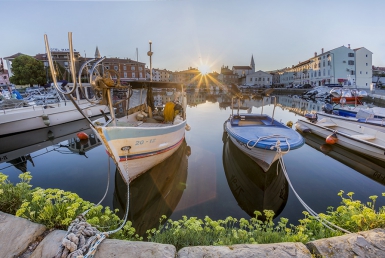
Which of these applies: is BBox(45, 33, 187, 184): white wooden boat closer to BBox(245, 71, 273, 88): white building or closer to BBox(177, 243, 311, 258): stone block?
BBox(177, 243, 311, 258): stone block

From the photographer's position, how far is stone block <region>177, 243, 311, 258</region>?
2.12 metres

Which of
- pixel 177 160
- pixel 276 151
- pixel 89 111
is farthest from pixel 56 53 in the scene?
pixel 276 151

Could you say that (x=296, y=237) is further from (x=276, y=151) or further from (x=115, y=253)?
(x=276, y=151)

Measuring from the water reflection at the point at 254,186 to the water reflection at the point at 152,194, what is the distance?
180 centimetres

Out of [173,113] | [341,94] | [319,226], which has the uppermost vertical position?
[341,94]

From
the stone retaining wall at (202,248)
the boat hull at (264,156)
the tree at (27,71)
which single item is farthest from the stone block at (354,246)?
the tree at (27,71)

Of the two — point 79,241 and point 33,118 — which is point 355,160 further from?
point 33,118

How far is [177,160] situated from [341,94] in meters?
29.6

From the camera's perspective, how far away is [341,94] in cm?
2711

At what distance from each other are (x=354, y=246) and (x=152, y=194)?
485 cm

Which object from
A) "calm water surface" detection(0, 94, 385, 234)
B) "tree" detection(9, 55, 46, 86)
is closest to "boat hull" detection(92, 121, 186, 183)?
"calm water surface" detection(0, 94, 385, 234)

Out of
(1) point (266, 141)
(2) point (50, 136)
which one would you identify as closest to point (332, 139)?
(1) point (266, 141)

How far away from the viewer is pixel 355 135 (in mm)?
9500

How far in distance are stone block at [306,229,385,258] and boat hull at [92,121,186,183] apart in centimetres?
451
